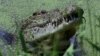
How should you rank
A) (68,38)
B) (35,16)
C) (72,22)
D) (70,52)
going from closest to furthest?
(70,52)
(72,22)
(68,38)
(35,16)

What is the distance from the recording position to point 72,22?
1.68 meters

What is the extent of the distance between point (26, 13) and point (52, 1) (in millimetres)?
339

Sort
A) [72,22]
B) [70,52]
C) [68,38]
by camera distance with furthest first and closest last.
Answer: [68,38] → [72,22] → [70,52]

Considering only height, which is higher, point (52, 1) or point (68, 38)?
point (68, 38)

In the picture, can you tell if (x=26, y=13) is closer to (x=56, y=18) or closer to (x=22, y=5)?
(x=22, y=5)

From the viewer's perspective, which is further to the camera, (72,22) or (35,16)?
(35,16)

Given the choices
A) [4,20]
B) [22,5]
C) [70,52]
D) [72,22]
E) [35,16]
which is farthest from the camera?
[22,5]

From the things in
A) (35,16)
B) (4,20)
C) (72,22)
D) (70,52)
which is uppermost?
(70,52)

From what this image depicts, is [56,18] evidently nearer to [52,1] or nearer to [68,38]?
[68,38]

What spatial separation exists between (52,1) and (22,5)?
32 centimetres

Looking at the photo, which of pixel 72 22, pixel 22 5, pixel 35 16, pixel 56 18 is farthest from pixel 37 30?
pixel 22 5

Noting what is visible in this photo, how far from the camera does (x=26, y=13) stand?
3.31 meters

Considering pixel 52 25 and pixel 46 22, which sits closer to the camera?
pixel 52 25

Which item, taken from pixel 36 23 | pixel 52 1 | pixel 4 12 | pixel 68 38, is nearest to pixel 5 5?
pixel 4 12
